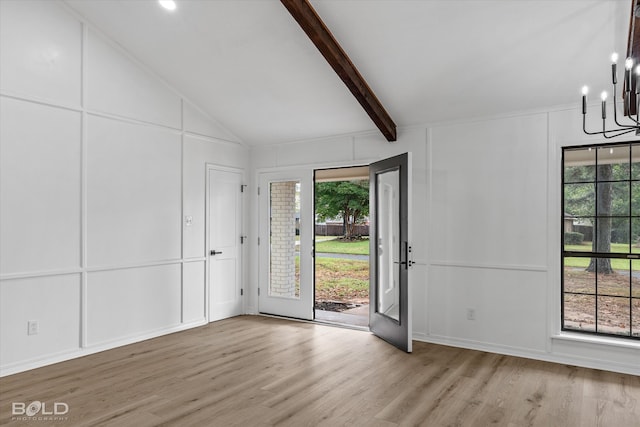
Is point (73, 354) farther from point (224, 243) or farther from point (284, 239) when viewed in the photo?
point (284, 239)

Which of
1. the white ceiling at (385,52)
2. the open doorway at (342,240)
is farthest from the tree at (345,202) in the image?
the white ceiling at (385,52)

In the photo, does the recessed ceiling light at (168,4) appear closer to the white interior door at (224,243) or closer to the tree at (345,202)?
the white interior door at (224,243)

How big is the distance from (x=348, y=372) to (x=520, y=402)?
141cm

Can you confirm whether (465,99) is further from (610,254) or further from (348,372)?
(348,372)

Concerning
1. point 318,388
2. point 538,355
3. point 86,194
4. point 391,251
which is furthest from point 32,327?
point 538,355

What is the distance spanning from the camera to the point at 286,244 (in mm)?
6176

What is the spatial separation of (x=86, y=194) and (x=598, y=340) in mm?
5189

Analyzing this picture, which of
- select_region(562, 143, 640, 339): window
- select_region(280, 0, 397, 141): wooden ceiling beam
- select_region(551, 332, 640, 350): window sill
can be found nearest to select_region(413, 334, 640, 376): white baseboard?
select_region(551, 332, 640, 350): window sill

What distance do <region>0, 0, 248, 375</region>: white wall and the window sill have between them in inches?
167

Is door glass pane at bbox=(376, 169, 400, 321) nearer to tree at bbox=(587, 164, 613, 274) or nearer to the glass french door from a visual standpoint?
the glass french door

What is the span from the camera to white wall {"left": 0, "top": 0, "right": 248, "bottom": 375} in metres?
3.87

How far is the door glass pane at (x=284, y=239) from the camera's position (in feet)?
20.0

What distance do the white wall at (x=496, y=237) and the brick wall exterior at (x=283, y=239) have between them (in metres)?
1.75

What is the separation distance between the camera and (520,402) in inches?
128
